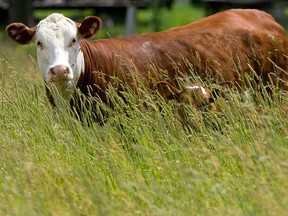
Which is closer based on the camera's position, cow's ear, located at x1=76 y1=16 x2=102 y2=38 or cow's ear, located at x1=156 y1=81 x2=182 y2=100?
cow's ear, located at x1=156 y1=81 x2=182 y2=100

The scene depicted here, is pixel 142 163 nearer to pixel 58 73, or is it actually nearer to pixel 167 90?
pixel 58 73

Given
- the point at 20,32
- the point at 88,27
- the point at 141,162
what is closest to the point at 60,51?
the point at 88,27

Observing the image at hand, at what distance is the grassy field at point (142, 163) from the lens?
6.69m

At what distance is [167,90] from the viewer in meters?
9.73

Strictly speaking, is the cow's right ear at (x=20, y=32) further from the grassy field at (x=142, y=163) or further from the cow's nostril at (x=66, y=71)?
the cow's nostril at (x=66, y=71)

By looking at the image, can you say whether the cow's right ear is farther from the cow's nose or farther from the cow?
the cow's nose

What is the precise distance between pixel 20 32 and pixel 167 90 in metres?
1.56

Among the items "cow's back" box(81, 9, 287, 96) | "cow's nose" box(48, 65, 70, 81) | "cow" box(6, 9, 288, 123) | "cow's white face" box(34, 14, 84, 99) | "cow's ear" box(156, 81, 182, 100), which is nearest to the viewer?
"cow's nose" box(48, 65, 70, 81)

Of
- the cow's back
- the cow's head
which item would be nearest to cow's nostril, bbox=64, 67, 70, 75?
the cow's head

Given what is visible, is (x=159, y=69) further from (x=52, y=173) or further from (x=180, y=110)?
(x=52, y=173)

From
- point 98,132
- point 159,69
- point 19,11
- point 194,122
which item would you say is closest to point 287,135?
point 194,122

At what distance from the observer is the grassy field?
263 inches

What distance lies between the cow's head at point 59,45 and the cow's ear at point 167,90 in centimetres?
79

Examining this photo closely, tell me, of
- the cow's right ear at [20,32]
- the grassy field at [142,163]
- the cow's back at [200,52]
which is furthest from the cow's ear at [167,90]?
the cow's right ear at [20,32]
